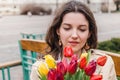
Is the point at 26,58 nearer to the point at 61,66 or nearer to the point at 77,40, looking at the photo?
the point at 77,40

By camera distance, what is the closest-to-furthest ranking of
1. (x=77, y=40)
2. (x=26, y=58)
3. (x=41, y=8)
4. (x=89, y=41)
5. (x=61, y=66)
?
(x=61, y=66) < (x=77, y=40) < (x=89, y=41) < (x=26, y=58) < (x=41, y=8)

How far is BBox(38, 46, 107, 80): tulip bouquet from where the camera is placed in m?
1.25

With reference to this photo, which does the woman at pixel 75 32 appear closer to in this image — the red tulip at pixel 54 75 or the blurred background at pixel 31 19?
the red tulip at pixel 54 75

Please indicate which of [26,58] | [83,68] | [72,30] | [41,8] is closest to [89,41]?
[72,30]

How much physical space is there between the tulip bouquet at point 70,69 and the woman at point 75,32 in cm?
34

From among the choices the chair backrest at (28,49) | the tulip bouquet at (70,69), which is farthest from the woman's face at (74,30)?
the chair backrest at (28,49)

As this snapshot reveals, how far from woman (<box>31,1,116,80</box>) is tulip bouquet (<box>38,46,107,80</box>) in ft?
1.11

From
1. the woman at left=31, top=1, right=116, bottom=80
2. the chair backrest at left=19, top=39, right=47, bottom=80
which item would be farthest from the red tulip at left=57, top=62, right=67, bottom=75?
the chair backrest at left=19, top=39, right=47, bottom=80

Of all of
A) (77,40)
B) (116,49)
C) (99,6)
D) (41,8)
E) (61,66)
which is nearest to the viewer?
(61,66)

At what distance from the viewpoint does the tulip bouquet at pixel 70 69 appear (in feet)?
4.09

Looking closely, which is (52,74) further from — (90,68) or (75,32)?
(75,32)

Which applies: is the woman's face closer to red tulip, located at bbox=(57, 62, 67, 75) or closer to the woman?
the woman

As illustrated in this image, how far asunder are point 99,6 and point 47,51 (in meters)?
36.4

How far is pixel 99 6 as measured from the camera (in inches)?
1499
